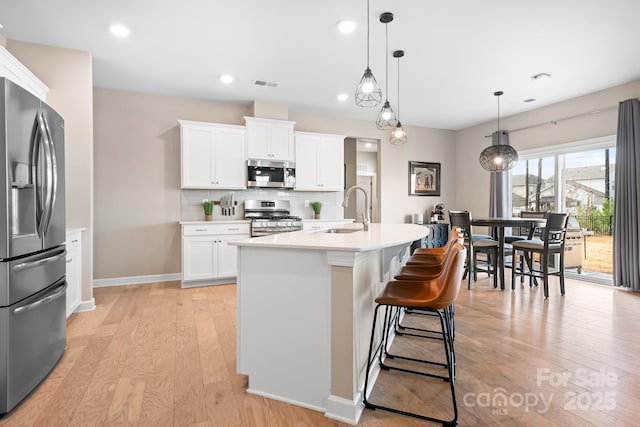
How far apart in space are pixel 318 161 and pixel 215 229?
209 centimetres

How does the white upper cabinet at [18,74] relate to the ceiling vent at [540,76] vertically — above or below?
below

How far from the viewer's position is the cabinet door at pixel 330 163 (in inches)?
224

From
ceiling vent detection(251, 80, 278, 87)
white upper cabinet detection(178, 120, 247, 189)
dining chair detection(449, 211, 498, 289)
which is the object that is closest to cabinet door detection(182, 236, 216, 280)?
white upper cabinet detection(178, 120, 247, 189)

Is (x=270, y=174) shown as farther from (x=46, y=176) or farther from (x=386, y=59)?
(x=46, y=176)

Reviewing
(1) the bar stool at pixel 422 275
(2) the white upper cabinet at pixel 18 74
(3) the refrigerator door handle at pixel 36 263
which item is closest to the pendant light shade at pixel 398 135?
(1) the bar stool at pixel 422 275

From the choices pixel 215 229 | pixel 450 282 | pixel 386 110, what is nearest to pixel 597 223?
pixel 386 110

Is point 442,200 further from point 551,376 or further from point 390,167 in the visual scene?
point 551,376

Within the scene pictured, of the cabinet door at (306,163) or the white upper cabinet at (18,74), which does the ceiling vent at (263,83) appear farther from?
the white upper cabinet at (18,74)

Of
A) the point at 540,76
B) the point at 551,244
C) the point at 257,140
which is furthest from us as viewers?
the point at 257,140

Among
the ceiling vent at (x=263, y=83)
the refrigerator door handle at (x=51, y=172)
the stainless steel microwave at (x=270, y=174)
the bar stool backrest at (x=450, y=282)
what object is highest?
the ceiling vent at (x=263, y=83)

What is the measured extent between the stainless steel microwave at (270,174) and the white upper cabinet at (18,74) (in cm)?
253

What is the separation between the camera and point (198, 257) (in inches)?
180

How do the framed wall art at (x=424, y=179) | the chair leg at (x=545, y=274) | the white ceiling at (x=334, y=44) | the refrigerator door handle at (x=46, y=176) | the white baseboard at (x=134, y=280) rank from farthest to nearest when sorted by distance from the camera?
the framed wall art at (x=424, y=179), the white baseboard at (x=134, y=280), the chair leg at (x=545, y=274), the white ceiling at (x=334, y=44), the refrigerator door handle at (x=46, y=176)

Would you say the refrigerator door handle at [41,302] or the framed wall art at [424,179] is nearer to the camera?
the refrigerator door handle at [41,302]
